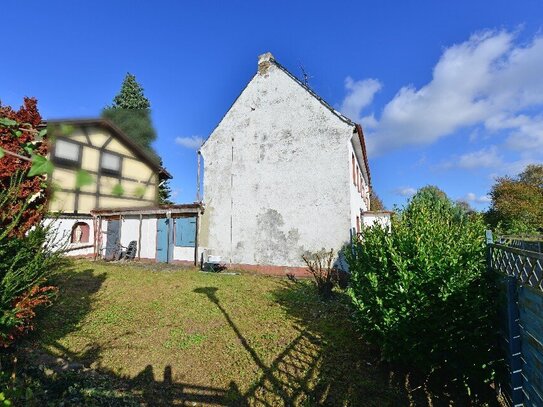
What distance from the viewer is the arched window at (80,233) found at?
760 inches

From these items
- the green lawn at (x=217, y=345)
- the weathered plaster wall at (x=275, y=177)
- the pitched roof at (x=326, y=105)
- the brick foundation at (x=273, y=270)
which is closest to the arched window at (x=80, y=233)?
the weathered plaster wall at (x=275, y=177)

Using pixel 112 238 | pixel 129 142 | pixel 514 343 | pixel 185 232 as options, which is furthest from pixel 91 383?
pixel 129 142

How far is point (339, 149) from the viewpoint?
44.8 feet

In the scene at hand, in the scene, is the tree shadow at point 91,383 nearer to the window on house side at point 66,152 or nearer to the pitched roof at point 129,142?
the window on house side at point 66,152

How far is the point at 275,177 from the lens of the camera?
48.5 ft

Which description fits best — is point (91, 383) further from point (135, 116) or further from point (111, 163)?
point (135, 116)

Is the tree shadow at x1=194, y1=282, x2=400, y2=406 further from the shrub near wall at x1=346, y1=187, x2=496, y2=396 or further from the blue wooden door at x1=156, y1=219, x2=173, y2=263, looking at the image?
the blue wooden door at x1=156, y1=219, x2=173, y2=263

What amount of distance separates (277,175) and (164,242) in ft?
24.4

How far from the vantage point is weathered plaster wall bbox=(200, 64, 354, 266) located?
13633mm

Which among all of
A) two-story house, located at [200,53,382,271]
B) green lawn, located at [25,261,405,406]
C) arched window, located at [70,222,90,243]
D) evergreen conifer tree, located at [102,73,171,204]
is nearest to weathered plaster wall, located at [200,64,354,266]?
two-story house, located at [200,53,382,271]

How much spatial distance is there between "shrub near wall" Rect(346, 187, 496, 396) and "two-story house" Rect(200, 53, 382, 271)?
24.1 feet

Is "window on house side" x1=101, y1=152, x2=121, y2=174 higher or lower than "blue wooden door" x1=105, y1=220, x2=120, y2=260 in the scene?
higher

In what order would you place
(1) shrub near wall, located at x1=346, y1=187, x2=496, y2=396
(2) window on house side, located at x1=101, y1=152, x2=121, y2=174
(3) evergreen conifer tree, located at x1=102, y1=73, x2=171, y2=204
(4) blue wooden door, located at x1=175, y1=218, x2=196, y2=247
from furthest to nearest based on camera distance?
(3) evergreen conifer tree, located at x1=102, y1=73, x2=171, y2=204, (2) window on house side, located at x1=101, y1=152, x2=121, y2=174, (4) blue wooden door, located at x1=175, y1=218, x2=196, y2=247, (1) shrub near wall, located at x1=346, y1=187, x2=496, y2=396

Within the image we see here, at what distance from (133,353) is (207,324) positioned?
1.93 m
